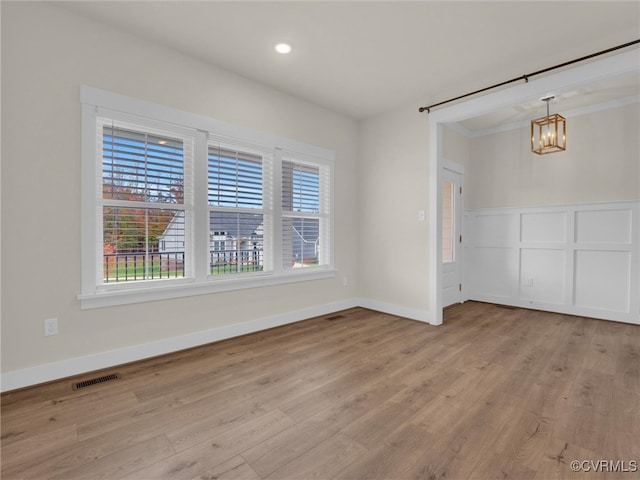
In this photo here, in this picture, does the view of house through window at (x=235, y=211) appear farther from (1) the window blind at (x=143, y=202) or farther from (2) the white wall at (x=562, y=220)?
(2) the white wall at (x=562, y=220)

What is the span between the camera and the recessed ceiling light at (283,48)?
280 centimetres

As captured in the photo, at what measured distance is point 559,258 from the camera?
4461 millimetres

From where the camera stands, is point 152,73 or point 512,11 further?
point 152,73

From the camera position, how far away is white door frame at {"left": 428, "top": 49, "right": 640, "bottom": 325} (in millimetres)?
2762

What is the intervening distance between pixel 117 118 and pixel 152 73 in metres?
0.54

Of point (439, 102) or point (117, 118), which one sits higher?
point (439, 102)

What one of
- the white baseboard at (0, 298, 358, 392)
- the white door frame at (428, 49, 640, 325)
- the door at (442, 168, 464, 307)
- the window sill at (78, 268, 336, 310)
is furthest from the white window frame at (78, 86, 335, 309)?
the door at (442, 168, 464, 307)

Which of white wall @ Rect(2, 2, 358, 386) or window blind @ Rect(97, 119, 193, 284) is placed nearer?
white wall @ Rect(2, 2, 358, 386)

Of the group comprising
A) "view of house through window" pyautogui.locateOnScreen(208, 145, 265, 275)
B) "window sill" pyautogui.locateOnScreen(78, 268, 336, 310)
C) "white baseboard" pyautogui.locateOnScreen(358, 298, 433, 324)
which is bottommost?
"white baseboard" pyautogui.locateOnScreen(358, 298, 433, 324)

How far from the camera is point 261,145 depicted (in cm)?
353

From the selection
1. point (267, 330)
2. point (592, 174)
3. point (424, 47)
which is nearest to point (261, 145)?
point (424, 47)

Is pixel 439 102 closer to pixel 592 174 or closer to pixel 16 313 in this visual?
pixel 592 174

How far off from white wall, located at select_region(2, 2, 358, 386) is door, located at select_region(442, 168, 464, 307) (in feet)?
11.8

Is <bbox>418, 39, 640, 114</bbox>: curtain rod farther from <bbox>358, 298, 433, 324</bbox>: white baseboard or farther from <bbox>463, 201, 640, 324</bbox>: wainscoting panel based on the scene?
<bbox>358, 298, 433, 324</bbox>: white baseboard
